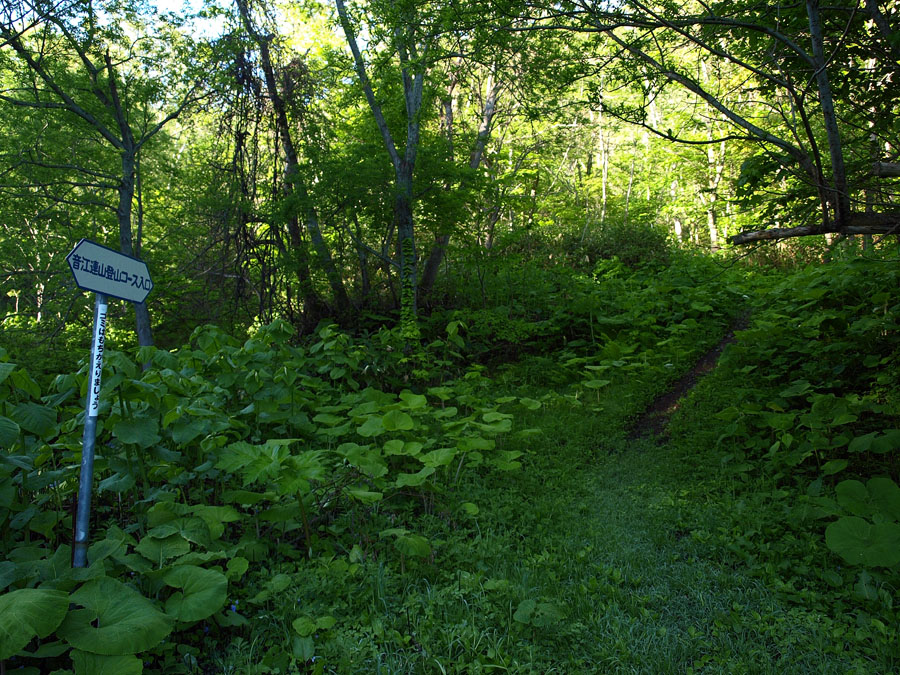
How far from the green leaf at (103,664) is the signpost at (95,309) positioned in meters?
0.51

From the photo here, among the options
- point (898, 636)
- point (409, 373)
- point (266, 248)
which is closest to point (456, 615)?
point (898, 636)

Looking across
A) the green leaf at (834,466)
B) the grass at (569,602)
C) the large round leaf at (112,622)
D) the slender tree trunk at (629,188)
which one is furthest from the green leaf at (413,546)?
the slender tree trunk at (629,188)

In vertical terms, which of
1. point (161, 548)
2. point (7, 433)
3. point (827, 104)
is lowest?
point (161, 548)

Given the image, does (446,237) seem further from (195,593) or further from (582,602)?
(195,593)

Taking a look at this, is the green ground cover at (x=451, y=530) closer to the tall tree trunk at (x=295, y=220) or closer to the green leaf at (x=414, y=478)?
the green leaf at (x=414, y=478)

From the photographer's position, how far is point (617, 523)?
3531mm

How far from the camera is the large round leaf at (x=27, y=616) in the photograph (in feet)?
4.98

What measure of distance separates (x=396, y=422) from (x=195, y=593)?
1870 millimetres

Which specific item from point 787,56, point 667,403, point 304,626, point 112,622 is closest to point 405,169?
point 667,403

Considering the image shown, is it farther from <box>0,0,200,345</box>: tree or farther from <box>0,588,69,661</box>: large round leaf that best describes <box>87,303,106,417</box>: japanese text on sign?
<box>0,0,200,345</box>: tree

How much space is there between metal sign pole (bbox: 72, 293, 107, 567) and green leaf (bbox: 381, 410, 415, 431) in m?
1.89

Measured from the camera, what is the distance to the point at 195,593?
214 centimetres

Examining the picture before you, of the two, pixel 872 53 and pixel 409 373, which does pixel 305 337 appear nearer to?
pixel 409 373

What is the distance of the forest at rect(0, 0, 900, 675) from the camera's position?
2.35m
